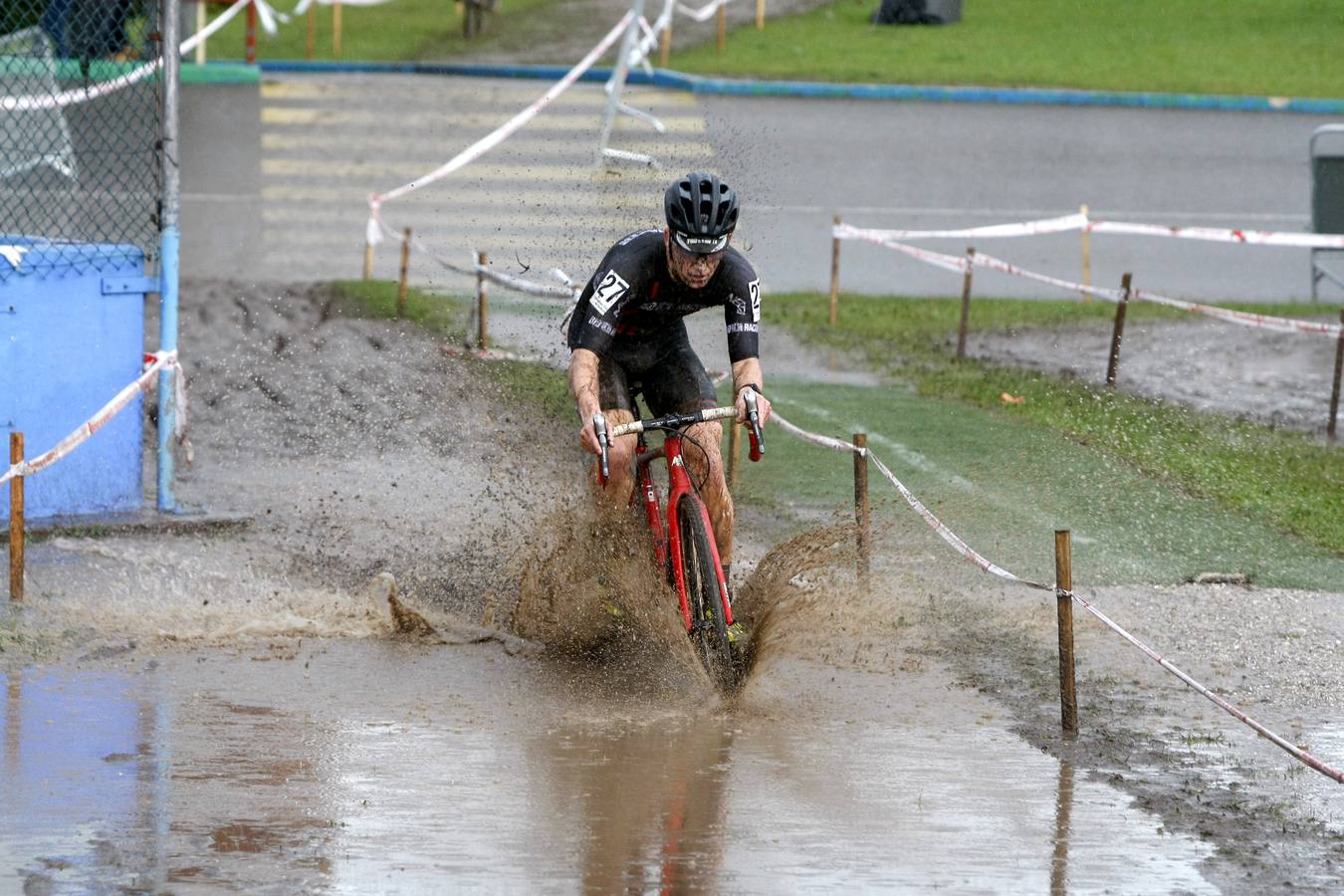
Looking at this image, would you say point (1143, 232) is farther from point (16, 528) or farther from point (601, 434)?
point (16, 528)

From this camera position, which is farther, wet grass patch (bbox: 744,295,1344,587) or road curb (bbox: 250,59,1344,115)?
road curb (bbox: 250,59,1344,115)

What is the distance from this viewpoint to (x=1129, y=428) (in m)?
13.8

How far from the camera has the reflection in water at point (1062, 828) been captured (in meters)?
5.57

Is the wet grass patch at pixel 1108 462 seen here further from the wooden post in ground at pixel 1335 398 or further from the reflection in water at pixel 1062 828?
the reflection in water at pixel 1062 828

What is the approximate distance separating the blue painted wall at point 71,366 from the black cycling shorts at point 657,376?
339 centimetres

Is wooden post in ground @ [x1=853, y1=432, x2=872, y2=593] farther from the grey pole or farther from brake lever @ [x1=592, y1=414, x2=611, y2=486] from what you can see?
the grey pole

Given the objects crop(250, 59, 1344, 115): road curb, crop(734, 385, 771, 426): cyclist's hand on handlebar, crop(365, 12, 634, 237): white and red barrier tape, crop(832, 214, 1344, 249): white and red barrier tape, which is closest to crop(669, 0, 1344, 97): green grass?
crop(250, 59, 1344, 115): road curb

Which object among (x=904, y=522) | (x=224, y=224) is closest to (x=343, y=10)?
(x=224, y=224)

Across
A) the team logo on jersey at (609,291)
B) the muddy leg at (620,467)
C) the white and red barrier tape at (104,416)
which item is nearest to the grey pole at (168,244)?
the white and red barrier tape at (104,416)

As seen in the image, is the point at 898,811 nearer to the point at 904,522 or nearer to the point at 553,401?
the point at 904,522

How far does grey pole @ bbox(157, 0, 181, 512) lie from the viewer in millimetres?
10172

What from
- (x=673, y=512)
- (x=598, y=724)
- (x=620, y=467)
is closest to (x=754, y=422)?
(x=673, y=512)

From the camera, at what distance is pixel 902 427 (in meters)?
13.7

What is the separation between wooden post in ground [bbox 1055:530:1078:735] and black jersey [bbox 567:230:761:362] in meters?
1.64
